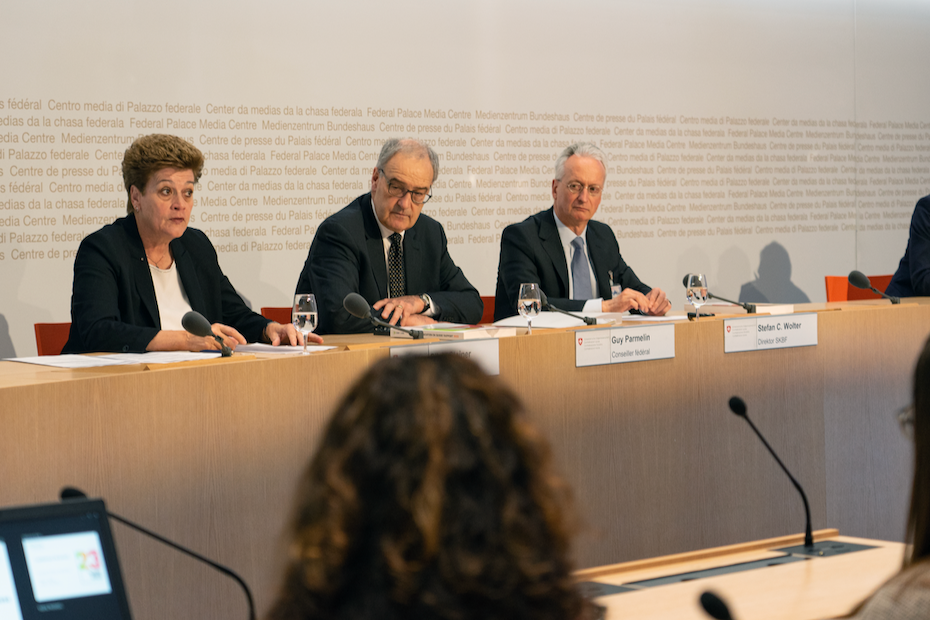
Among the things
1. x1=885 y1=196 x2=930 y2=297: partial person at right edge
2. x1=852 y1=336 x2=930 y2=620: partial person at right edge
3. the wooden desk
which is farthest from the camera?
x1=885 y1=196 x2=930 y2=297: partial person at right edge

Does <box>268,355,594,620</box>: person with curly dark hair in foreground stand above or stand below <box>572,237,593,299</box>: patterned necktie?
below

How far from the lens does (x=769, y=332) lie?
3.21 m

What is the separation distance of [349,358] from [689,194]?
13.6ft

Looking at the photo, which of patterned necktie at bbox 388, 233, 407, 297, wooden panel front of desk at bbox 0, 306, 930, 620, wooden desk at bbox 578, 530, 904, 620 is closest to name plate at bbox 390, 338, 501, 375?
wooden panel front of desk at bbox 0, 306, 930, 620

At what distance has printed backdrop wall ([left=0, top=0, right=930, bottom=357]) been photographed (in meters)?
4.45

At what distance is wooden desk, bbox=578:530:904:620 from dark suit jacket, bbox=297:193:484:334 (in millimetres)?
1470

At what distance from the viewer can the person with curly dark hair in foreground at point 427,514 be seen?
739mm

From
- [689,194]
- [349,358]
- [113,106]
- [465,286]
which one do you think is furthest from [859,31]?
[349,358]

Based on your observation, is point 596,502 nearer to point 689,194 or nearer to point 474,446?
point 474,446

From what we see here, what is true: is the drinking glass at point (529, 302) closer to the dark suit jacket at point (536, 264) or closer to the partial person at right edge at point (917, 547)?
the dark suit jacket at point (536, 264)

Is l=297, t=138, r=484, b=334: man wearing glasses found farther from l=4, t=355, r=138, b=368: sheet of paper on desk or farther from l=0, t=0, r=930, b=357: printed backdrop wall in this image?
l=0, t=0, r=930, b=357: printed backdrop wall

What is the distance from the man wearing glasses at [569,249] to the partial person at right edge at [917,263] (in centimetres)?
119

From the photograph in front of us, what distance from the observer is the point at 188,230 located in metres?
3.49

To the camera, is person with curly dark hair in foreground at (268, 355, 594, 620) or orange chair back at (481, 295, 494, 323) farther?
orange chair back at (481, 295, 494, 323)
